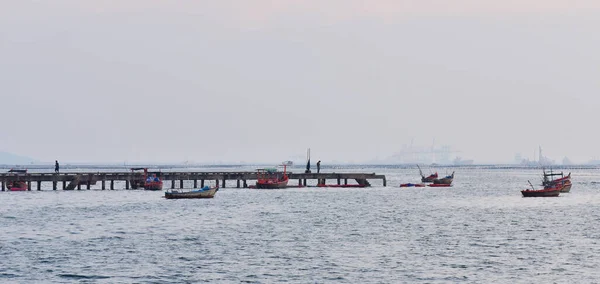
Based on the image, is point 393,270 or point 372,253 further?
point 372,253

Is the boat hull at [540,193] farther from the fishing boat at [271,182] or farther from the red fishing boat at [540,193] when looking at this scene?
the fishing boat at [271,182]

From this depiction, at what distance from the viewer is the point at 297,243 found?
54.5 m

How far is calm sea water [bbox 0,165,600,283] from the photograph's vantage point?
136 feet

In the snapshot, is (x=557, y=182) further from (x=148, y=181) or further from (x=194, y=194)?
(x=148, y=181)

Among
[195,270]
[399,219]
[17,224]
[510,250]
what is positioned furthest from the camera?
[399,219]

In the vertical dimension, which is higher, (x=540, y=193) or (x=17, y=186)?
(x=17, y=186)

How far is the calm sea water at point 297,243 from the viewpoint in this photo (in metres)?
41.3

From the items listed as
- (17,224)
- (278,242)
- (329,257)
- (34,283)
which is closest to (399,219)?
(278,242)

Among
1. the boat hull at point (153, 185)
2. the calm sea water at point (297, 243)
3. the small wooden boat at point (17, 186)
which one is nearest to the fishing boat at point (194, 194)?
the calm sea water at point (297, 243)

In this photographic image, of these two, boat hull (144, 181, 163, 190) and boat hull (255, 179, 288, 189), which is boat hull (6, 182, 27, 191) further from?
boat hull (255, 179, 288, 189)

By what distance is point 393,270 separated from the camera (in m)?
42.8

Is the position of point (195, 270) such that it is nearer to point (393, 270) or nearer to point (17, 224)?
point (393, 270)

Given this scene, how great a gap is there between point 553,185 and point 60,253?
270 feet

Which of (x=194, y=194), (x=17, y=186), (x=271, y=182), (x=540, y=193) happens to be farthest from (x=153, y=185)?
(x=540, y=193)
